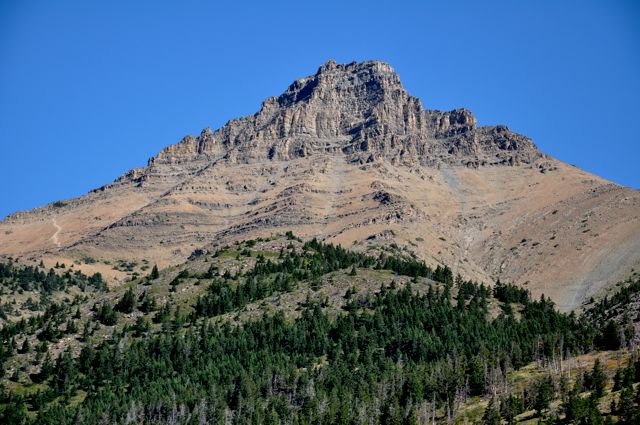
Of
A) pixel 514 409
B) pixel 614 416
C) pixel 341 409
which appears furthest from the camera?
pixel 341 409

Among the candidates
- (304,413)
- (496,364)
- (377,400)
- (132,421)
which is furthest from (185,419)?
(496,364)

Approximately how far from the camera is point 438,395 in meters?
185

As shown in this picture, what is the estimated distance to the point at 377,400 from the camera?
18238cm

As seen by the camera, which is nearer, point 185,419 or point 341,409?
point 341,409

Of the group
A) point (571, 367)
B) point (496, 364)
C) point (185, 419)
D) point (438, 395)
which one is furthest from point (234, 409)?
point (571, 367)

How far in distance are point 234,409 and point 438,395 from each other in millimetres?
40780

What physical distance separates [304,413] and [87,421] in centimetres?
4234

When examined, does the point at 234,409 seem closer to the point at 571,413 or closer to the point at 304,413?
the point at 304,413

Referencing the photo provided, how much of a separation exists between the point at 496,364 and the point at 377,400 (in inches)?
1074

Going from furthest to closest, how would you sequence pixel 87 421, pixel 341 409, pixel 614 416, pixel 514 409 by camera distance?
pixel 87 421
pixel 341 409
pixel 514 409
pixel 614 416

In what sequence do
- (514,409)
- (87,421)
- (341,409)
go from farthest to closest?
(87,421) → (341,409) → (514,409)

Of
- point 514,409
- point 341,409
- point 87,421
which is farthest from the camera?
point 87,421

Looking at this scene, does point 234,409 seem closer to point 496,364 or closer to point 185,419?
point 185,419

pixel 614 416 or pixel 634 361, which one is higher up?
pixel 634 361
